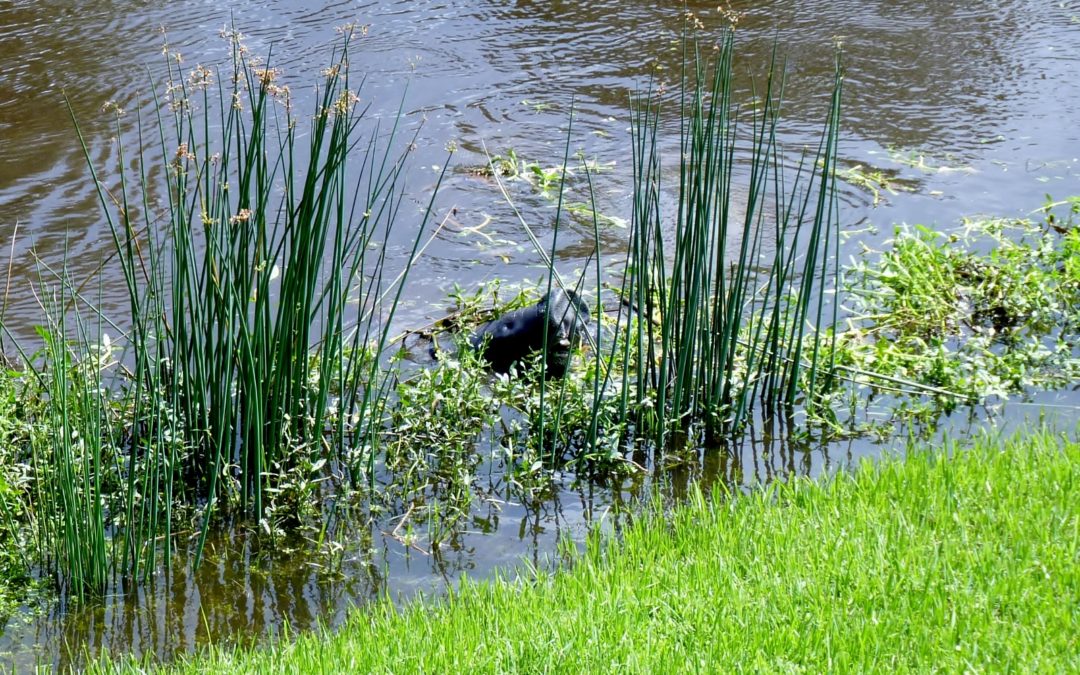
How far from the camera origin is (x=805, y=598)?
2176mm

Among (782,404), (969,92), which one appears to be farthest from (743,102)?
(782,404)

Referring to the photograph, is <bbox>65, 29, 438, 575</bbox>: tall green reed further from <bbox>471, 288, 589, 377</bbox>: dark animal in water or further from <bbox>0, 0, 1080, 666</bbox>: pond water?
<bbox>471, 288, 589, 377</bbox>: dark animal in water

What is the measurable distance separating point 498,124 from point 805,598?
371 centimetres

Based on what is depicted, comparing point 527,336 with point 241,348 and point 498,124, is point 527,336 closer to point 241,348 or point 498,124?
point 241,348

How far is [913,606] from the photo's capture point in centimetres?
212

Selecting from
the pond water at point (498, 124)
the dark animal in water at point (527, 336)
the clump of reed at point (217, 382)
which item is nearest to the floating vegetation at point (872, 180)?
the pond water at point (498, 124)

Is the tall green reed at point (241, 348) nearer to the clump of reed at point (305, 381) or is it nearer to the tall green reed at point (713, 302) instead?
the clump of reed at point (305, 381)

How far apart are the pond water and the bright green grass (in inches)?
10.9

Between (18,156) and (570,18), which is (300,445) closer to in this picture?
(18,156)

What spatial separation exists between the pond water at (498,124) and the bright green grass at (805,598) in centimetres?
28

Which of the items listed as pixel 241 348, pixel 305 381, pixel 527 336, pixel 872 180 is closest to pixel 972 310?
pixel 872 180

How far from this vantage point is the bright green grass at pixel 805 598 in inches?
79.0

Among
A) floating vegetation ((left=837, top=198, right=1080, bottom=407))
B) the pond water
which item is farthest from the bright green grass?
floating vegetation ((left=837, top=198, right=1080, bottom=407))

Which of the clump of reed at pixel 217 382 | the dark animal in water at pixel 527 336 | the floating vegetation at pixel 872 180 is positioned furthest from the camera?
the floating vegetation at pixel 872 180
